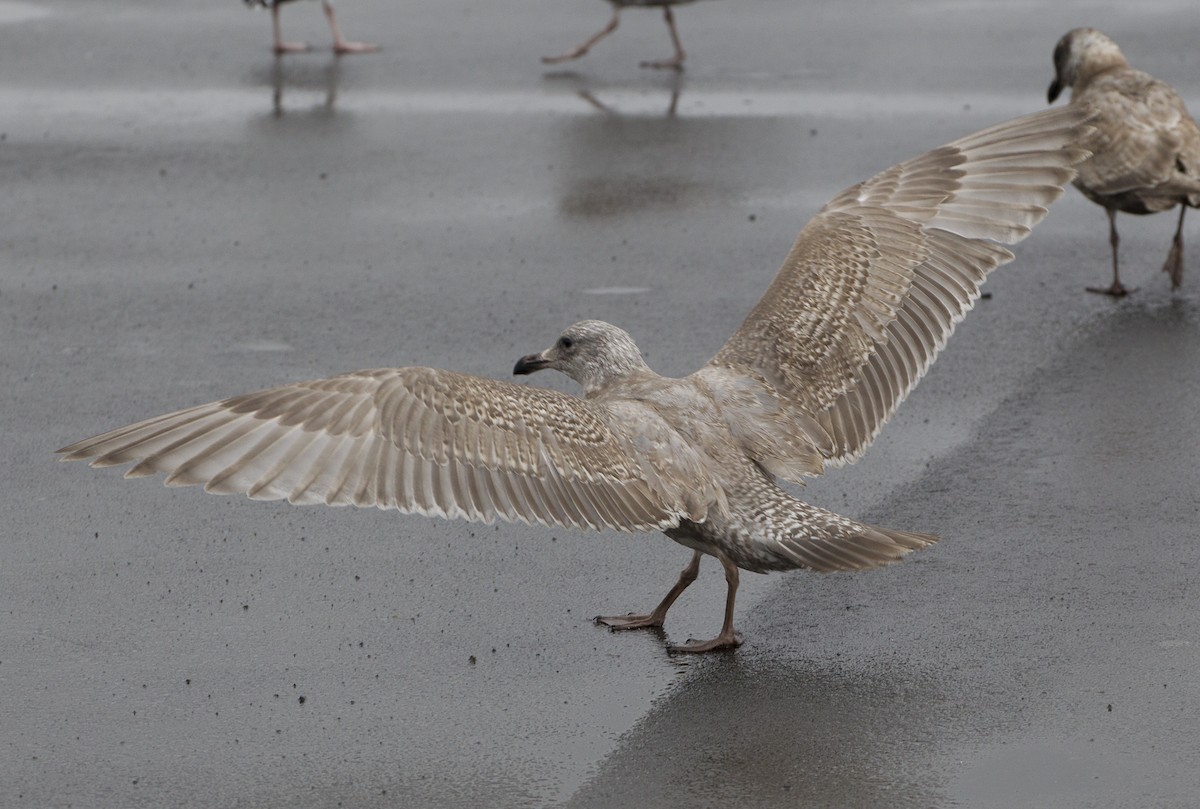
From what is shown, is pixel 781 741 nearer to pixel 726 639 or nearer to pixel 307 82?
pixel 726 639

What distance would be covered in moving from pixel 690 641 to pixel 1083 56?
5231 mm

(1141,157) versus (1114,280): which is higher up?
(1141,157)

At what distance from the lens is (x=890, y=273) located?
588cm

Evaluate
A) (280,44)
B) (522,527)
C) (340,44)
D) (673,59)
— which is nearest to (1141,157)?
(522,527)

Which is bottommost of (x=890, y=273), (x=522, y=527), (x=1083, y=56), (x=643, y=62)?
(x=522, y=527)

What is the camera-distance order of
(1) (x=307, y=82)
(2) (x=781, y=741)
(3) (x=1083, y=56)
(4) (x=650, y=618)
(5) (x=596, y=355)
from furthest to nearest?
(1) (x=307, y=82)
(3) (x=1083, y=56)
(5) (x=596, y=355)
(4) (x=650, y=618)
(2) (x=781, y=741)

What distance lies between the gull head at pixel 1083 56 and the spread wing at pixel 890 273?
2.44 metres

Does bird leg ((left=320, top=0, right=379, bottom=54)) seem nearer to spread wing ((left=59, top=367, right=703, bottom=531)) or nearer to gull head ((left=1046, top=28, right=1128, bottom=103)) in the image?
gull head ((left=1046, top=28, right=1128, bottom=103))

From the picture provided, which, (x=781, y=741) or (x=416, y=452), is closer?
(x=781, y=741)

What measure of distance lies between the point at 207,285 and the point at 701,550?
393cm

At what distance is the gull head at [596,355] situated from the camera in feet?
18.3

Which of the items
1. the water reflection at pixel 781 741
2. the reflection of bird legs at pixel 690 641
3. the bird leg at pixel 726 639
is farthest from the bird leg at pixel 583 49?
the water reflection at pixel 781 741

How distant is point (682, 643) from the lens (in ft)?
16.2

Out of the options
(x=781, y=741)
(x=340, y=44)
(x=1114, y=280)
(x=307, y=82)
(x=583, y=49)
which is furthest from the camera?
(x=340, y=44)
